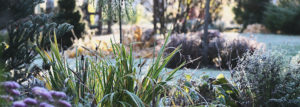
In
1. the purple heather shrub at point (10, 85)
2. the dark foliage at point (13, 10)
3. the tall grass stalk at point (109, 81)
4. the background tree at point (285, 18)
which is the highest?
the dark foliage at point (13, 10)

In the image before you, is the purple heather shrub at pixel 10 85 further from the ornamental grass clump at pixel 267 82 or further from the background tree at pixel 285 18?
the background tree at pixel 285 18

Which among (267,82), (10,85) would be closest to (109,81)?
(10,85)

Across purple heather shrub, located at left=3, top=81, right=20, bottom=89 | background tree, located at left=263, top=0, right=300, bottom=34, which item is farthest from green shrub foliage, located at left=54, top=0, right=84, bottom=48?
background tree, located at left=263, top=0, right=300, bottom=34

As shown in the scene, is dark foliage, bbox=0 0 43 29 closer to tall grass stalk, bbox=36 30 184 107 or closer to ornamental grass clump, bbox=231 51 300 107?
tall grass stalk, bbox=36 30 184 107

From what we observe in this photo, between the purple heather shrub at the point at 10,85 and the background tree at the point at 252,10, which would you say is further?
the background tree at the point at 252,10

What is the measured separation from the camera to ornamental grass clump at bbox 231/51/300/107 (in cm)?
302

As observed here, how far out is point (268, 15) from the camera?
1166cm

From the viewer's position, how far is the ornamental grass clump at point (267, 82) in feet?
9.90

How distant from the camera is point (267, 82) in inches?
121

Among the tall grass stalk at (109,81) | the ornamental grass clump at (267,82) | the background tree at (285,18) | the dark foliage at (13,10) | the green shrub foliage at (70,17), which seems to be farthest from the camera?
the background tree at (285,18)

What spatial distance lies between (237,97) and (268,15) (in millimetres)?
9203

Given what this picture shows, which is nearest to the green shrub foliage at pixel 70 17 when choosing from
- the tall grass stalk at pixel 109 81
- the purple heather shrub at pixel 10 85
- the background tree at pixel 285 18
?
the tall grass stalk at pixel 109 81

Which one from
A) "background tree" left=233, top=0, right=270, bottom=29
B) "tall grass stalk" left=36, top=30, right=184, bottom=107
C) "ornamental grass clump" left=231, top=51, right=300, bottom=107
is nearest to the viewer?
"tall grass stalk" left=36, top=30, right=184, bottom=107

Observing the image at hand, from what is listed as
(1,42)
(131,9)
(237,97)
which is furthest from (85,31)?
(1,42)
